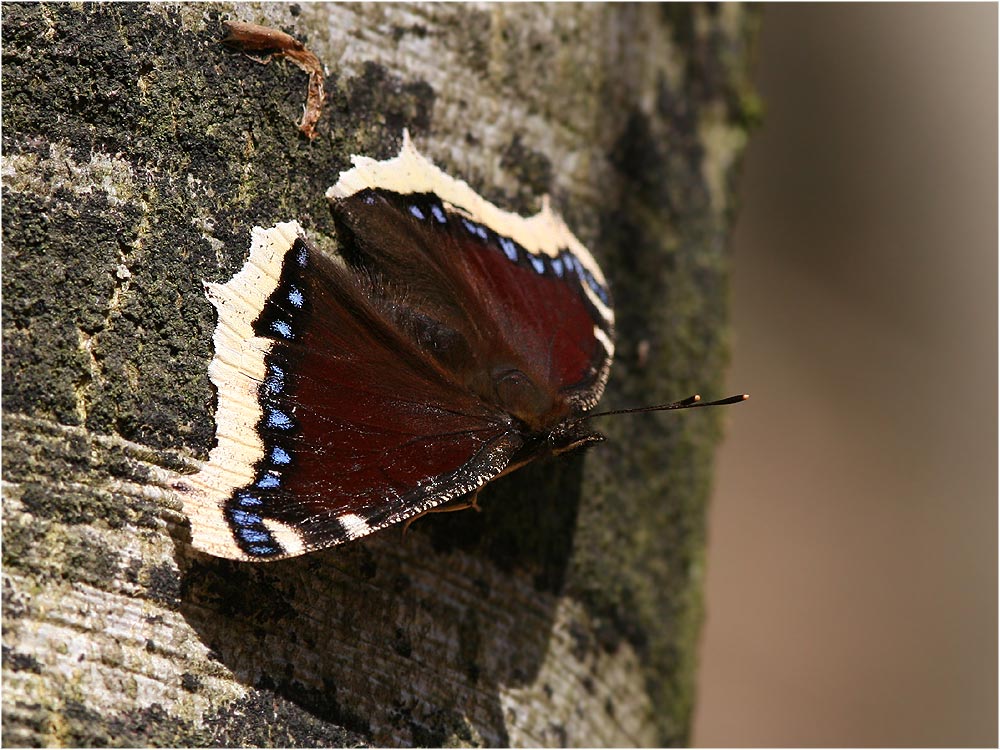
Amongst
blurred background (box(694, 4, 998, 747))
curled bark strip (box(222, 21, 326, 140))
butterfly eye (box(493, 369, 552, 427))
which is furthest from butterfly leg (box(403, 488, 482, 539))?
blurred background (box(694, 4, 998, 747))

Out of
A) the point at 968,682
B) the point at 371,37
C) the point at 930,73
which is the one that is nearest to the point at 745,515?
the point at 968,682

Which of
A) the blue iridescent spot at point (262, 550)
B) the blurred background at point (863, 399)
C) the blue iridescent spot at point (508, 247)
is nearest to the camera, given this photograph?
the blue iridescent spot at point (262, 550)

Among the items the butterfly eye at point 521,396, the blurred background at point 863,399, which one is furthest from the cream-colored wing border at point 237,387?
the blurred background at point 863,399

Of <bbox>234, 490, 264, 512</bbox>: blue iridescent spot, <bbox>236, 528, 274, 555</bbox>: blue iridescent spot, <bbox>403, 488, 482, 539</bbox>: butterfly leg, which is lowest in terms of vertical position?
<bbox>236, 528, 274, 555</bbox>: blue iridescent spot

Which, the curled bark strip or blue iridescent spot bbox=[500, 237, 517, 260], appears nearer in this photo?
the curled bark strip

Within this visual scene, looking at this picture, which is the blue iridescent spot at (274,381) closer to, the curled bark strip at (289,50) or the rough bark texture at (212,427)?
the rough bark texture at (212,427)

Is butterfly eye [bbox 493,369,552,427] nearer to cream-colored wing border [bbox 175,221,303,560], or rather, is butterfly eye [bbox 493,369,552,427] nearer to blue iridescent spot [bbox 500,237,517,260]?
blue iridescent spot [bbox 500,237,517,260]

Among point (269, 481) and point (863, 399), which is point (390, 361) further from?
point (863, 399)
